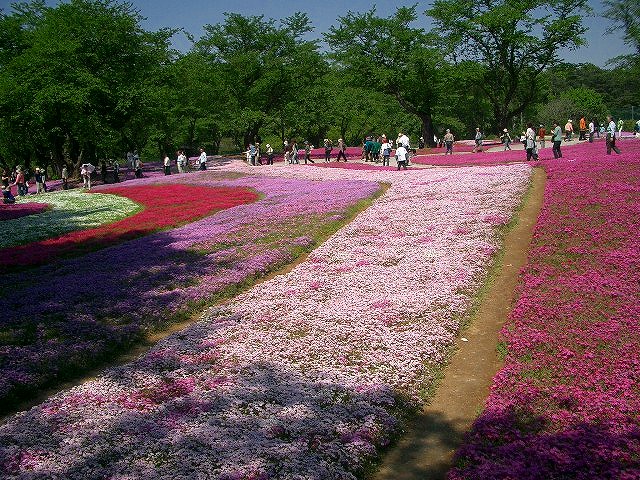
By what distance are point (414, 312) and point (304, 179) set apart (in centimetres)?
3162

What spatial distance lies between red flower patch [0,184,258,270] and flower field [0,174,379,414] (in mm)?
913

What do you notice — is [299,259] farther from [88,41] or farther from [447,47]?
[447,47]

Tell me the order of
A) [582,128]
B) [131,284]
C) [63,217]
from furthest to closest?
[582,128] → [63,217] → [131,284]

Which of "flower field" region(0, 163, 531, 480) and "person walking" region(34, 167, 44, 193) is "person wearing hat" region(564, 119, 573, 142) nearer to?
"flower field" region(0, 163, 531, 480)

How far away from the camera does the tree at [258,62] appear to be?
7462cm

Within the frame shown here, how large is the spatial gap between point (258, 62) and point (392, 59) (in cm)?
1991

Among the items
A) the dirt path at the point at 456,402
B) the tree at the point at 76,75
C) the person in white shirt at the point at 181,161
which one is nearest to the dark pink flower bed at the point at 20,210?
the tree at the point at 76,75

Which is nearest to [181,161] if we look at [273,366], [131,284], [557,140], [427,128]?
[557,140]

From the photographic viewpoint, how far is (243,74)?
7488 cm

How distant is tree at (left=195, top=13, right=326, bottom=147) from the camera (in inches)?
2938

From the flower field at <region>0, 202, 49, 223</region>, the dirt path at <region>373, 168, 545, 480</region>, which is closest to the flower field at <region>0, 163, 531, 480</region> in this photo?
the dirt path at <region>373, 168, 545, 480</region>

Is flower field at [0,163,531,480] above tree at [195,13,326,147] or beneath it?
beneath

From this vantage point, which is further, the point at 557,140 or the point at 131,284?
the point at 557,140

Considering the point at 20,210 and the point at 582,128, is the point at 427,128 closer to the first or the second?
the point at 582,128
